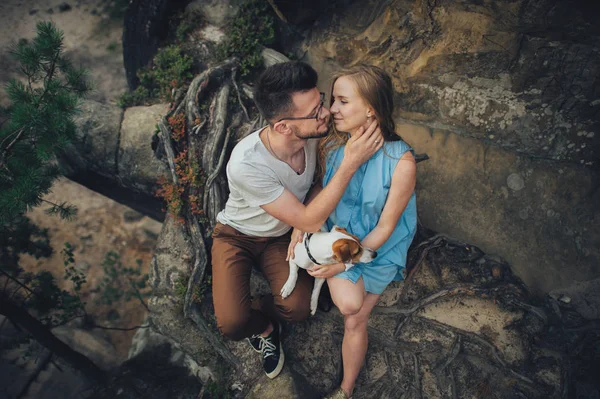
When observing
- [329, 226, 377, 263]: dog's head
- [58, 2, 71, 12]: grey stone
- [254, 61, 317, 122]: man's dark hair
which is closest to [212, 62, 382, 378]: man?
[254, 61, 317, 122]: man's dark hair

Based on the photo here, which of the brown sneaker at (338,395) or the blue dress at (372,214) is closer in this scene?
the blue dress at (372,214)

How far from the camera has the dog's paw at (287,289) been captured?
3379 millimetres

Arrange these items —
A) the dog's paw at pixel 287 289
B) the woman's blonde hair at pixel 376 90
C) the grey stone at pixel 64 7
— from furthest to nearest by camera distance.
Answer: the grey stone at pixel 64 7
the dog's paw at pixel 287 289
the woman's blonde hair at pixel 376 90

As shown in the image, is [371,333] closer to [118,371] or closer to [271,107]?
[271,107]

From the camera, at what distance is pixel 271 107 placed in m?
→ 2.95

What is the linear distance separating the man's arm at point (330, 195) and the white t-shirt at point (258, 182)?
0.10 m

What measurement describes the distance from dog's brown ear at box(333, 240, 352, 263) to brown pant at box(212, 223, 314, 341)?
0.94 metres

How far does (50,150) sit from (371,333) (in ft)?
11.5

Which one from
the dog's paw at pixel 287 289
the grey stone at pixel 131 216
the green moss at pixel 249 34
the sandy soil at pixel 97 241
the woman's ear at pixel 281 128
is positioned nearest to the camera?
the woman's ear at pixel 281 128

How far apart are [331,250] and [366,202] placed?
0.67 metres

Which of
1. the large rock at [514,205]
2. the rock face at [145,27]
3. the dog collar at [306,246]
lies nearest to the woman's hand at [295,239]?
the dog collar at [306,246]

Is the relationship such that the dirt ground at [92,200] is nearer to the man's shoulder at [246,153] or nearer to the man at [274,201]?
the man at [274,201]

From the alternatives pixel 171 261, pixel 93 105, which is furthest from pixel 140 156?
pixel 171 261

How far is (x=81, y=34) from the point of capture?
26.0 ft
